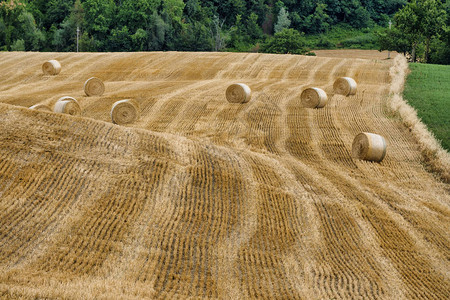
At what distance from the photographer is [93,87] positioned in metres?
29.5

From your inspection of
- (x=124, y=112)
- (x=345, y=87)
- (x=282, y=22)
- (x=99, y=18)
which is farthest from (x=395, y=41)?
(x=124, y=112)

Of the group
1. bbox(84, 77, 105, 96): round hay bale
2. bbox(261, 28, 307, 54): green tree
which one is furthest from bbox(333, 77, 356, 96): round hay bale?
bbox(261, 28, 307, 54): green tree

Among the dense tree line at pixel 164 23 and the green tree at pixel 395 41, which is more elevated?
the green tree at pixel 395 41

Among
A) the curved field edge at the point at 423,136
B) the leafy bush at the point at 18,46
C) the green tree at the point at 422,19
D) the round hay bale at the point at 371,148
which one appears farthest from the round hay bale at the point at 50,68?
the leafy bush at the point at 18,46

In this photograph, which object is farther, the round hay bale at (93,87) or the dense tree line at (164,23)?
the dense tree line at (164,23)

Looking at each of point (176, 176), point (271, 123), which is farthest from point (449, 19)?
point (176, 176)

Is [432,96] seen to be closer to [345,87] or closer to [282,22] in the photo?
[345,87]

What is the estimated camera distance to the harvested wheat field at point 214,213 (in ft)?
32.3

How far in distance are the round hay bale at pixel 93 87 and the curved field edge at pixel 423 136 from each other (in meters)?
15.5

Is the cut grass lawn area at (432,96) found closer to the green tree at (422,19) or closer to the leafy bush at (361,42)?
the green tree at (422,19)

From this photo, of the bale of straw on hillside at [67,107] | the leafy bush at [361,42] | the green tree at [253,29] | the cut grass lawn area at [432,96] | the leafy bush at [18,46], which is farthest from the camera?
the green tree at [253,29]

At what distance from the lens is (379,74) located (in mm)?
37531

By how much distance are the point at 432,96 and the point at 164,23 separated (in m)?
57.1

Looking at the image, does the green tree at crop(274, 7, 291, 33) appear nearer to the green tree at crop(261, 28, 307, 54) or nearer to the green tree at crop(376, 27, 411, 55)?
the green tree at crop(261, 28, 307, 54)
